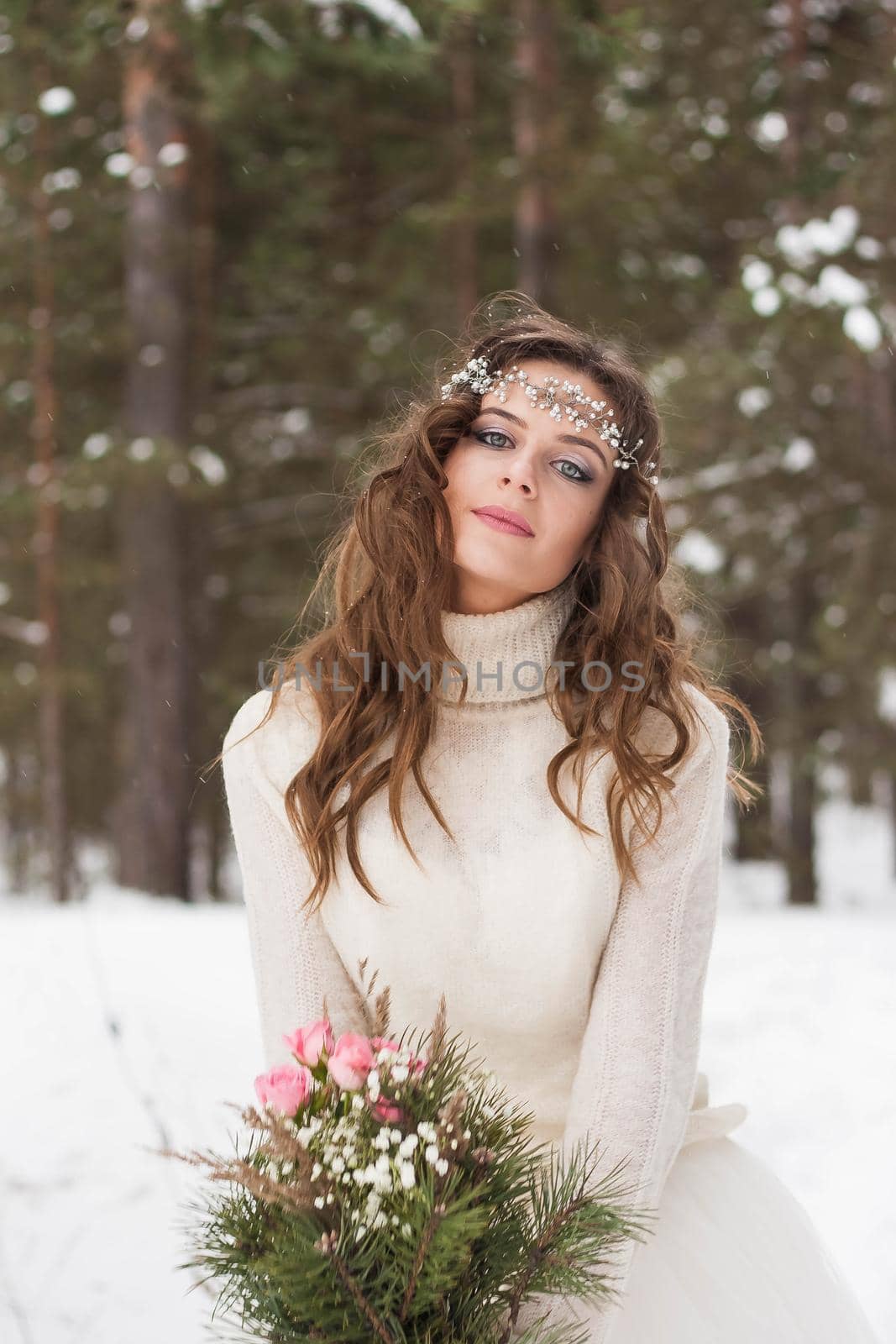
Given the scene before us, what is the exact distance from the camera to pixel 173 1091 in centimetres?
381

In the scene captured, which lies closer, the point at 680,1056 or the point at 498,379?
the point at 680,1056

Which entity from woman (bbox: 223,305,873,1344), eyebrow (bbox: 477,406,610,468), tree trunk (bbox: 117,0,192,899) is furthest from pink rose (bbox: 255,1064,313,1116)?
tree trunk (bbox: 117,0,192,899)

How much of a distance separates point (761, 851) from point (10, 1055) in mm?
7640

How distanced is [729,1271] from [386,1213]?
0.81 meters

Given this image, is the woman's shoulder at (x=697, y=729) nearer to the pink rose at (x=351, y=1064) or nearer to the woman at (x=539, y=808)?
the woman at (x=539, y=808)

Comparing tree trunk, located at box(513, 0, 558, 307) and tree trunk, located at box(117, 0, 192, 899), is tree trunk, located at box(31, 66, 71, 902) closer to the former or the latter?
tree trunk, located at box(117, 0, 192, 899)

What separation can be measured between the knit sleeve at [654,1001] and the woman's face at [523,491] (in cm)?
43

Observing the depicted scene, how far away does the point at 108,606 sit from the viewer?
1148cm

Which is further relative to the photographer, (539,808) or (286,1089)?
(539,808)

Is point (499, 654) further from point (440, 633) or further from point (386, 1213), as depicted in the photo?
point (386, 1213)

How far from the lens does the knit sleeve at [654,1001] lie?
184 cm

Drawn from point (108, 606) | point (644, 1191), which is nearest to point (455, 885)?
point (644, 1191)

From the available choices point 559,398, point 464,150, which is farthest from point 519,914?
point 464,150

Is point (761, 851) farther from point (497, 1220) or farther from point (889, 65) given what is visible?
point (497, 1220)
